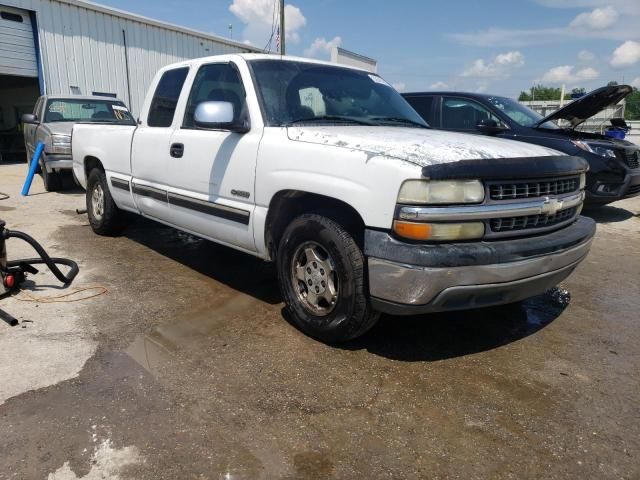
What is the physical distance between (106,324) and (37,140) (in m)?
7.82

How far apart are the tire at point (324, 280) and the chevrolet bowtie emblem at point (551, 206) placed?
1.09 meters

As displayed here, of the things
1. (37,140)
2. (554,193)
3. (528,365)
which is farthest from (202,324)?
(37,140)

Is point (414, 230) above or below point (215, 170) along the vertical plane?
below

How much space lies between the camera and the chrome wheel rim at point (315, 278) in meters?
3.00

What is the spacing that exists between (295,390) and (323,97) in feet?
7.16

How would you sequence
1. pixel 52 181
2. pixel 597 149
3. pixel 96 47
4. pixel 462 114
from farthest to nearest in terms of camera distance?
pixel 96 47, pixel 52 181, pixel 462 114, pixel 597 149

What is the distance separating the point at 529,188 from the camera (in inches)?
111

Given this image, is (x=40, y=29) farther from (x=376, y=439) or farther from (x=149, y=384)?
(x=376, y=439)

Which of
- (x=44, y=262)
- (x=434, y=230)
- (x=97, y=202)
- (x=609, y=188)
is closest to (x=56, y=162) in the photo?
(x=97, y=202)

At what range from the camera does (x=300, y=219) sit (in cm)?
308

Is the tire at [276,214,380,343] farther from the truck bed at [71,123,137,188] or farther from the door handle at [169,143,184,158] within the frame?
the truck bed at [71,123,137,188]

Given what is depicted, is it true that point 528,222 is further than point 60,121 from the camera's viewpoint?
No

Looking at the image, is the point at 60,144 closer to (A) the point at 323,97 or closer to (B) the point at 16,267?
(B) the point at 16,267

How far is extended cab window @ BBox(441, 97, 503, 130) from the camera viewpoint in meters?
7.21
